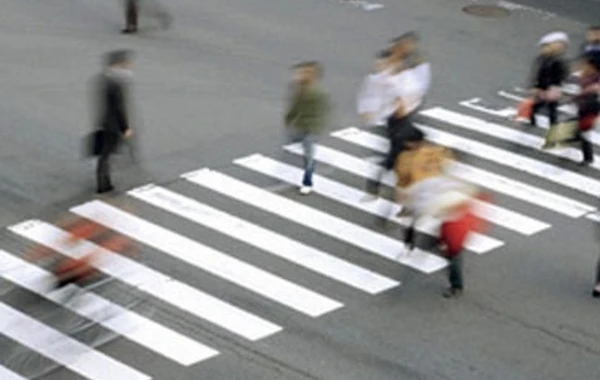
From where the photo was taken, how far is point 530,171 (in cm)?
1997

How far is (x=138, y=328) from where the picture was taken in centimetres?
1469

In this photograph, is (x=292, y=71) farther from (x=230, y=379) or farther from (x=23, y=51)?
→ (x=230, y=379)

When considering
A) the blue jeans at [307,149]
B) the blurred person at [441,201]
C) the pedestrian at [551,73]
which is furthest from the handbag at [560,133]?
the blurred person at [441,201]

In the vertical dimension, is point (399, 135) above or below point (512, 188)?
above

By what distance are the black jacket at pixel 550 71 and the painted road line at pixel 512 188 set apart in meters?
1.99

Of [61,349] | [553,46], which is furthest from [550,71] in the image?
[61,349]

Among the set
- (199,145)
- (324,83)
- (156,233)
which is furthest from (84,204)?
(324,83)

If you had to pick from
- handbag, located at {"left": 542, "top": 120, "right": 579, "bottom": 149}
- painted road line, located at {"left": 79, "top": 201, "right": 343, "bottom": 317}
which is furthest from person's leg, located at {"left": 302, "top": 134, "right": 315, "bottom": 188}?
handbag, located at {"left": 542, "top": 120, "right": 579, "bottom": 149}

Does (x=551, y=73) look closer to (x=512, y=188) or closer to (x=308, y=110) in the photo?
(x=512, y=188)

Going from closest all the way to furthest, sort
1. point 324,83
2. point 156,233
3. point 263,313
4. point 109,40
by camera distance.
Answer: point 263,313 → point 156,233 → point 324,83 → point 109,40

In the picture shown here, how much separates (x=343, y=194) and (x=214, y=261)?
2.89 meters

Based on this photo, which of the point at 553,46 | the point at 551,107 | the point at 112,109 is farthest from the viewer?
the point at 551,107

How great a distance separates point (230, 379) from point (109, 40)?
12.5 meters

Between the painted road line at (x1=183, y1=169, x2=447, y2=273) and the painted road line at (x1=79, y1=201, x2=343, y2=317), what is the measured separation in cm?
145
